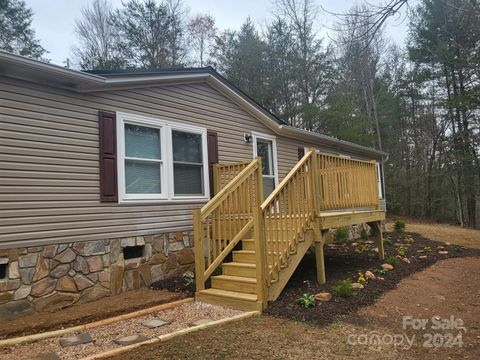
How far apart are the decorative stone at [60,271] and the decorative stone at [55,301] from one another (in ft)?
0.72

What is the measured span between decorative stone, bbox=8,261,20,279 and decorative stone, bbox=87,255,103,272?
3.02ft

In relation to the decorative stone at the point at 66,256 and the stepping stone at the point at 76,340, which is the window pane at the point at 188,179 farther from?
the stepping stone at the point at 76,340

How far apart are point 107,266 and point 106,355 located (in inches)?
91.1

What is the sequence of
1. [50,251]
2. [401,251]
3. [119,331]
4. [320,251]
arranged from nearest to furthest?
[119,331] → [50,251] → [320,251] → [401,251]

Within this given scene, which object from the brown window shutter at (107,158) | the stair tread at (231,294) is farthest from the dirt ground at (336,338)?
the brown window shutter at (107,158)

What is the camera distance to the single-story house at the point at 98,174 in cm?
462

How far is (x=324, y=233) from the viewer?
5625 mm

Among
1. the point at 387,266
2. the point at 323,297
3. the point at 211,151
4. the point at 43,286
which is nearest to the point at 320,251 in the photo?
the point at 323,297

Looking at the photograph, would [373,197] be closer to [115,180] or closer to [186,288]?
[186,288]

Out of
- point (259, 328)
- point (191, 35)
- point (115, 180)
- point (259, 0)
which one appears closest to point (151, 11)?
point (191, 35)

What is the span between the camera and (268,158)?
893 cm

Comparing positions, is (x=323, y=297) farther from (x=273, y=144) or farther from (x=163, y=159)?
(x=273, y=144)

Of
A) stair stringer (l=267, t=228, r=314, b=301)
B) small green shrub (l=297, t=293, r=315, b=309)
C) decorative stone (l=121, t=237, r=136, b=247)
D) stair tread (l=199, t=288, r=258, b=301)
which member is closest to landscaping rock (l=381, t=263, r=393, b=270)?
stair stringer (l=267, t=228, r=314, b=301)

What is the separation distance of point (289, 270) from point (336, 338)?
4.56 feet
